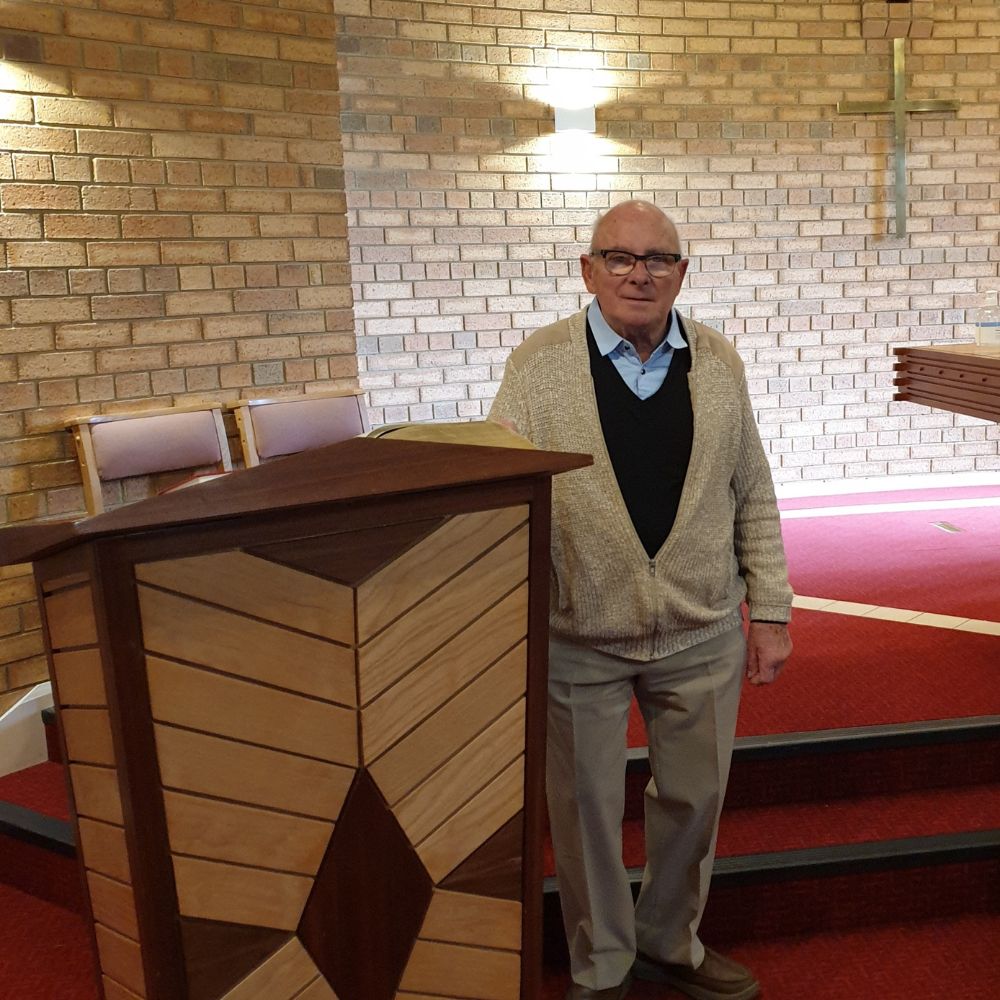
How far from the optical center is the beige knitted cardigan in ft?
6.51

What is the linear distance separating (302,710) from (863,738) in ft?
6.66

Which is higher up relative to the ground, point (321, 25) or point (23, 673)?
point (321, 25)

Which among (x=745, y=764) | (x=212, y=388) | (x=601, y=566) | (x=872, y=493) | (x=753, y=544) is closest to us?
(x=601, y=566)

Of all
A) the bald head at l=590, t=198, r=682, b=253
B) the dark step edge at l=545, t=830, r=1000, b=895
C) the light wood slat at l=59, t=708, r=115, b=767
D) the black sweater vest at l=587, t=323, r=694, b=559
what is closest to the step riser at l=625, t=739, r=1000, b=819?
the dark step edge at l=545, t=830, r=1000, b=895

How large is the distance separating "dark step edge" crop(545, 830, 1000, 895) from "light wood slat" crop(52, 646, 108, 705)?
5.07ft

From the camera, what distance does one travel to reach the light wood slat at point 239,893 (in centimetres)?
132

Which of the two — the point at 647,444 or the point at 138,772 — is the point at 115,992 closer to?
the point at 138,772

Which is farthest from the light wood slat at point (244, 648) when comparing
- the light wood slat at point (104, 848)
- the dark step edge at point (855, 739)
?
the dark step edge at point (855, 739)

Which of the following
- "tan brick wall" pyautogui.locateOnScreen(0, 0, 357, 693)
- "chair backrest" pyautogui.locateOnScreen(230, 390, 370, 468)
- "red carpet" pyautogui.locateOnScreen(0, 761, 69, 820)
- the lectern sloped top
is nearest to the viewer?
the lectern sloped top

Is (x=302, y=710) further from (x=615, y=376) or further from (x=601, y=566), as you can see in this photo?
(x=615, y=376)

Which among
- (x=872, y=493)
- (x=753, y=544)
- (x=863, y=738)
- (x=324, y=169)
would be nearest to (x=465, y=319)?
(x=324, y=169)

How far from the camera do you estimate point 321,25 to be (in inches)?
148

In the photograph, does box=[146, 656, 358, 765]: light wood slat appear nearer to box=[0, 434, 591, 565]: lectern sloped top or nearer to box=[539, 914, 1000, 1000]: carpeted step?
box=[0, 434, 591, 565]: lectern sloped top

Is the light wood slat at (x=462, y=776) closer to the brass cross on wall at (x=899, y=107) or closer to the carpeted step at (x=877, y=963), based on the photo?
the carpeted step at (x=877, y=963)
